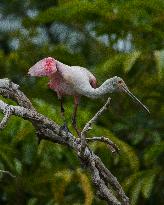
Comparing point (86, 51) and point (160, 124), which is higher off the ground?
point (86, 51)

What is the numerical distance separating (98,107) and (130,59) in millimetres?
374

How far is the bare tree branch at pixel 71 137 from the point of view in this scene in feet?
5.28

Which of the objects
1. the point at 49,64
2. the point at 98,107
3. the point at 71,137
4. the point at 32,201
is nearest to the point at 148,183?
the point at 98,107

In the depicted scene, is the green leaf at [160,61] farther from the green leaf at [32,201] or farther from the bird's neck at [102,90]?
the bird's neck at [102,90]

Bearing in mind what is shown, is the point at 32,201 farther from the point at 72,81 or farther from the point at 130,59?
the point at 72,81

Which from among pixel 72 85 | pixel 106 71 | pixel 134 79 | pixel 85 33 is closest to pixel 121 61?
pixel 106 71

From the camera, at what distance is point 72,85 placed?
1.64 m

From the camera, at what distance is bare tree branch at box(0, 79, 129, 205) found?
161 cm

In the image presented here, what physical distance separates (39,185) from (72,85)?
1.46m

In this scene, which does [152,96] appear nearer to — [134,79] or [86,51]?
[134,79]

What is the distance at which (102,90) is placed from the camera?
1.61m

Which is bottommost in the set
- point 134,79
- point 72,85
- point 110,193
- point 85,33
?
point 110,193

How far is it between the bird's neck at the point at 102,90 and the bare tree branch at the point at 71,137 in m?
0.03

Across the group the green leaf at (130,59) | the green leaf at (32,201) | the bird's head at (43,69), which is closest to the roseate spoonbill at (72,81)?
the bird's head at (43,69)
